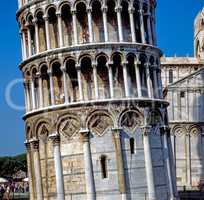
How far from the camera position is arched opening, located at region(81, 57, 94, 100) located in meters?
28.6

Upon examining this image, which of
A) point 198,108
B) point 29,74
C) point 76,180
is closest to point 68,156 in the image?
point 76,180

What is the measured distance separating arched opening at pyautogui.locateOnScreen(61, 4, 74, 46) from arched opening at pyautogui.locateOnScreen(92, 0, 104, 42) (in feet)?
4.08

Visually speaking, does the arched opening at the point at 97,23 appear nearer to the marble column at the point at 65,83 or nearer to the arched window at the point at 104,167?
the marble column at the point at 65,83

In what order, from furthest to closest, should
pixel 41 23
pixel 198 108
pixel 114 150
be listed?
1. pixel 198 108
2. pixel 41 23
3. pixel 114 150

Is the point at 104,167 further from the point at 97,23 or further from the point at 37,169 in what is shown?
the point at 97,23

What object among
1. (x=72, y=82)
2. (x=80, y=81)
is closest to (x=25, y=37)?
(x=72, y=82)

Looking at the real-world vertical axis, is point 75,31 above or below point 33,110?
above

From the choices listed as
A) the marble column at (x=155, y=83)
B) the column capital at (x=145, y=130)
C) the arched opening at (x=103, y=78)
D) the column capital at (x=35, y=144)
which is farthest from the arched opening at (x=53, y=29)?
the column capital at (x=145, y=130)

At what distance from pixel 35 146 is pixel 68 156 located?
2307 mm

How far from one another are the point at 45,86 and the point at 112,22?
4.86 metres

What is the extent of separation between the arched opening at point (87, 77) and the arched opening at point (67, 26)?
138 cm

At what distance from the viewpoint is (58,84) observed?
2931 cm

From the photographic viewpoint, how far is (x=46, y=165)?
1147 inches

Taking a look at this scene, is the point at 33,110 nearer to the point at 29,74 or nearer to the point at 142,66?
the point at 29,74
